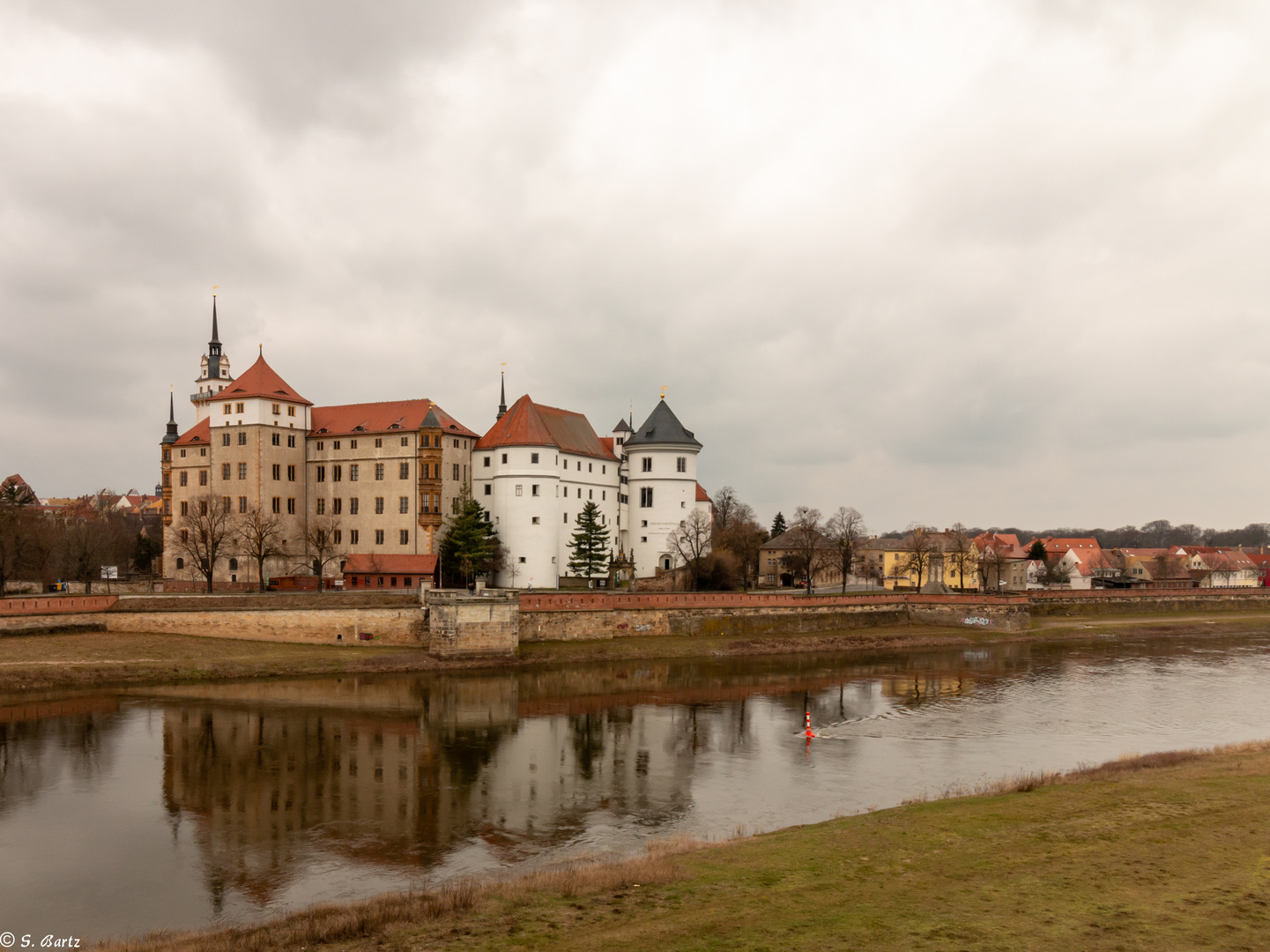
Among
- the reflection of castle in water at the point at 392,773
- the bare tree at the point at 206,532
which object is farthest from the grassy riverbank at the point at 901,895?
the bare tree at the point at 206,532

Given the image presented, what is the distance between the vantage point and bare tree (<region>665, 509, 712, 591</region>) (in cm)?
6725

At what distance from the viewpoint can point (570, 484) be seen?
217 feet

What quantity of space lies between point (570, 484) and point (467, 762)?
40.8 m

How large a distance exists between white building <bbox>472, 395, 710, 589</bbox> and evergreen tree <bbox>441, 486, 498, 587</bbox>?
163 centimetres

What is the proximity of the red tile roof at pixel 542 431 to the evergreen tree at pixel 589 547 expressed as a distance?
564cm

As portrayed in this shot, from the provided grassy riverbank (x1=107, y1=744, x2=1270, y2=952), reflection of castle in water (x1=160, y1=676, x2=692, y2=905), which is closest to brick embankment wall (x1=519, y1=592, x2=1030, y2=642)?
reflection of castle in water (x1=160, y1=676, x2=692, y2=905)

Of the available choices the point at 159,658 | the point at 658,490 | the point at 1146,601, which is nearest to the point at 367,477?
the point at 658,490

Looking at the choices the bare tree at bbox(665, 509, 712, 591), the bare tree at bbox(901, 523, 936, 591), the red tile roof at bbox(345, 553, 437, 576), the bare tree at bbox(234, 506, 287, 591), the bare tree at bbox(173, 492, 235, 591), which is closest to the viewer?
the bare tree at bbox(173, 492, 235, 591)

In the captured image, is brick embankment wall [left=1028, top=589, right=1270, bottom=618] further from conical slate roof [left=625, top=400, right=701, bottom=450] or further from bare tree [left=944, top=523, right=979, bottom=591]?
conical slate roof [left=625, top=400, right=701, bottom=450]

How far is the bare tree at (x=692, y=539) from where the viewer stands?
67250 millimetres

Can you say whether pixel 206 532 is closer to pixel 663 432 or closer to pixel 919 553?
pixel 663 432

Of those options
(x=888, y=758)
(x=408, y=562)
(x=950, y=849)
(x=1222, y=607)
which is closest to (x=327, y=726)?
(x=888, y=758)

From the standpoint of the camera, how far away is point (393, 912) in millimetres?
13211

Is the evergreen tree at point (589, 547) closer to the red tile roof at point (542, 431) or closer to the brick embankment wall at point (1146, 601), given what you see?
the red tile roof at point (542, 431)
